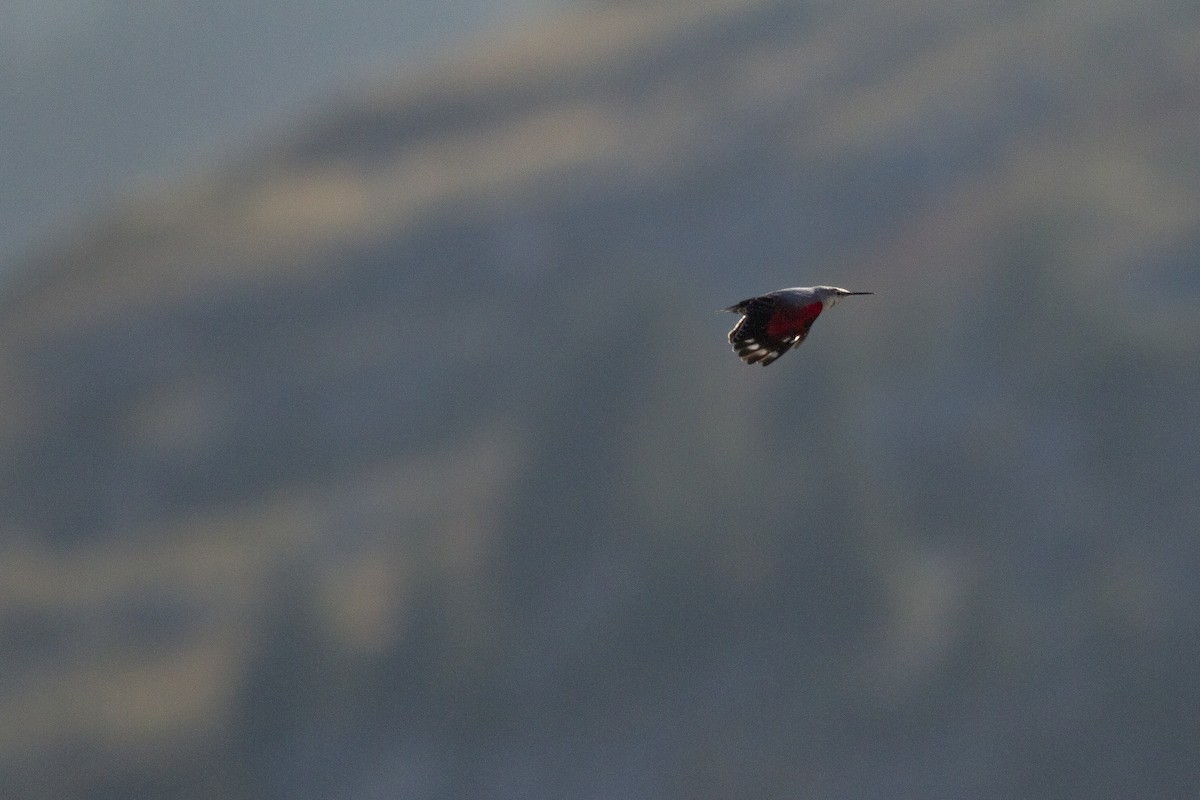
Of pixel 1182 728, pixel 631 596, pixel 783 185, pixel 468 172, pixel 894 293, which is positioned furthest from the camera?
pixel 468 172

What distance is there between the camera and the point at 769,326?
2259 centimetres

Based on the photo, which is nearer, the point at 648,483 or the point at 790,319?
the point at 790,319

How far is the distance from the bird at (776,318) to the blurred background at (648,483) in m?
109

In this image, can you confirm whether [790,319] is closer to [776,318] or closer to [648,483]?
[776,318]

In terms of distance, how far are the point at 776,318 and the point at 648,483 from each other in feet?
428

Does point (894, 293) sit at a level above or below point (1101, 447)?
above

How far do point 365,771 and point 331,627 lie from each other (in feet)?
48.5

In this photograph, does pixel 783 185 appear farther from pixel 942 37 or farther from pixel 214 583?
pixel 214 583

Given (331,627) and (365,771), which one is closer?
(365,771)

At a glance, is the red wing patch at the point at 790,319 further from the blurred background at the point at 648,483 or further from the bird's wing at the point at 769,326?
the blurred background at the point at 648,483

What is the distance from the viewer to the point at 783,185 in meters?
174

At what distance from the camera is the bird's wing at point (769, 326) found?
73.7ft

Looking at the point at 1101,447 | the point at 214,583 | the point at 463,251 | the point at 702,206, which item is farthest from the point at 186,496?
the point at 1101,447

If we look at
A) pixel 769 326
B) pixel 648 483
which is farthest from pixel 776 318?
pixel 648 483
